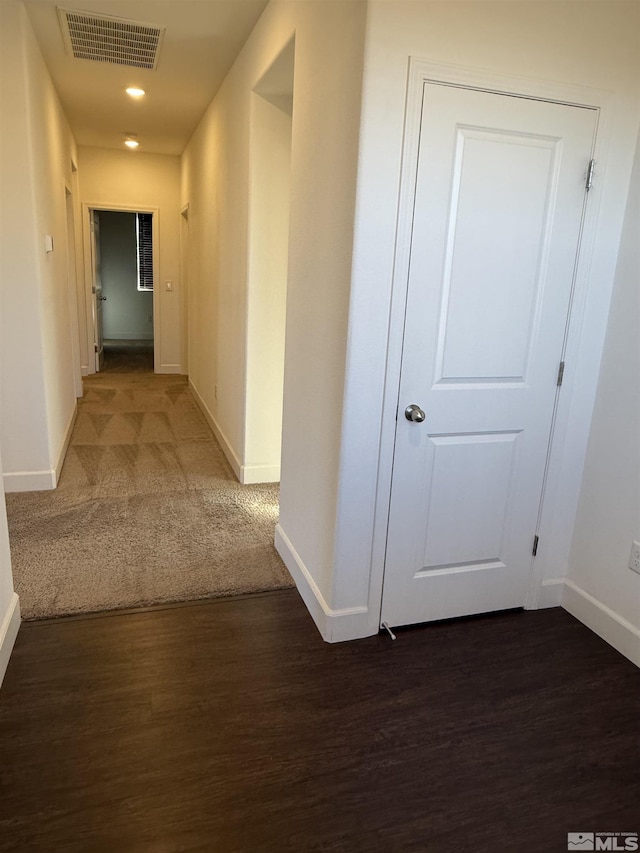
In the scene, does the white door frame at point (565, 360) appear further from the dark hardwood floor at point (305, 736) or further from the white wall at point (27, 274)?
the white wall at point (27, 274)

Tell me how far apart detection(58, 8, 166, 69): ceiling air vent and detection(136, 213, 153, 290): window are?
4.18 metres

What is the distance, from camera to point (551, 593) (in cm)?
262

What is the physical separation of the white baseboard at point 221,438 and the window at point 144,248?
10.6ft

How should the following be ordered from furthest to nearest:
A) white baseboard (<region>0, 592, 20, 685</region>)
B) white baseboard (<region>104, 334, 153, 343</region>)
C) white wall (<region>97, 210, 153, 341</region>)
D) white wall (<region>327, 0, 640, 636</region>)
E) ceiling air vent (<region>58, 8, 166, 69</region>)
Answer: white baseboard (<region>104, 334, 153, 343</region>) → white wall (<region>97, 210, 153, 341</region>) → ceiling air vent (<region>58, 8, 166, 69</region>) → white baseboard (<region>0, 592, 20, 685</region>) → white wall (<region>327, 0, 640, 636</region>)

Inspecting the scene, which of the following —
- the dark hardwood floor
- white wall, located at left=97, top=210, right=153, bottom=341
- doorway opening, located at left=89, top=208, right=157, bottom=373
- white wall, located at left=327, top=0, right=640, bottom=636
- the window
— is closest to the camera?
the dark hardwood floor

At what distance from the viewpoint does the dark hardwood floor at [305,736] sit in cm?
154

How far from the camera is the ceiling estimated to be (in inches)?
124

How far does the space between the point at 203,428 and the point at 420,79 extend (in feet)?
12.1

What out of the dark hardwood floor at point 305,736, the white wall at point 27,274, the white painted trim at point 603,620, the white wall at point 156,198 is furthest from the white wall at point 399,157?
the white wall at point 156,198

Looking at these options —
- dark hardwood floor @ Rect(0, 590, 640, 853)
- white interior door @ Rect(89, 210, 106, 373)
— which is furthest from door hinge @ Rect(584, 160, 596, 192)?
white interior door @ Rect(89, 210, 106, 373)

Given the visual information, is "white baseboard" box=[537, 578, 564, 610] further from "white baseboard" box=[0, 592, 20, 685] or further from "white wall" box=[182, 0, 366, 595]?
"white baseboard" box=[0, 592, 20, 685]

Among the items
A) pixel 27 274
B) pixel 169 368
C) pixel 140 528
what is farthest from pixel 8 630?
pixel 169 368

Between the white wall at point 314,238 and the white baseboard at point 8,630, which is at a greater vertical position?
the white wall at point 314,238

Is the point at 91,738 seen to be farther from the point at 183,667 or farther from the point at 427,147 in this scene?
the point at 427,147
